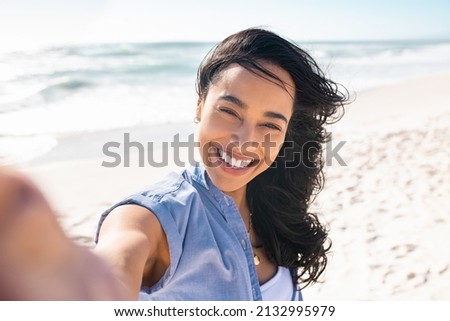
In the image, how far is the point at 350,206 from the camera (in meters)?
5.23

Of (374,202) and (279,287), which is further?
(374,202)

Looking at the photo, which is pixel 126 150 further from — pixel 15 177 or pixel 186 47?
pixel 186 47

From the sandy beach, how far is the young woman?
87 centimetres

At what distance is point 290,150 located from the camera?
2.67m

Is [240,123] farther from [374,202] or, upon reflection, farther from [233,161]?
[374,202]

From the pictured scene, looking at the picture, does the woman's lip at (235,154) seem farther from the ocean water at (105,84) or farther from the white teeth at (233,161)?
the ocean water at (105,84)

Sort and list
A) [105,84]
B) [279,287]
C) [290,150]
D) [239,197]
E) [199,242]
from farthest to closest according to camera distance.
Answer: [105,84], [290,150], [239,197], [279,287], [199,242]

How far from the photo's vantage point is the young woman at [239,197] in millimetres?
1635

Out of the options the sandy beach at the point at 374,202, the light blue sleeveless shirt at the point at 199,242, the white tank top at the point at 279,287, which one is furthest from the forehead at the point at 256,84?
the sandy beach at the point at 374,202

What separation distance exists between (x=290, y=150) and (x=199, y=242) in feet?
3.48

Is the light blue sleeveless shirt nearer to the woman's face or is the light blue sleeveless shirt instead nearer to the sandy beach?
the woman's face

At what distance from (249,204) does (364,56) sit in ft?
77.8

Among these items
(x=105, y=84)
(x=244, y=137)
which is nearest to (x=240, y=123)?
(x=244, y=137)

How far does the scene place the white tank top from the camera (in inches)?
86.6
